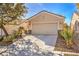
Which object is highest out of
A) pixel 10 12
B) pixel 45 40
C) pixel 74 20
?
pixel 10 12

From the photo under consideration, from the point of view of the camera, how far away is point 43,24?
9.39ft

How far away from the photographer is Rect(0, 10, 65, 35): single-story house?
2.83 meters

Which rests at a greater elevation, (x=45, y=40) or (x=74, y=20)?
(x=74, y=20)

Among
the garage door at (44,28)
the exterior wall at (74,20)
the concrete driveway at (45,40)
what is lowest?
the concrete driveway at (45,40)

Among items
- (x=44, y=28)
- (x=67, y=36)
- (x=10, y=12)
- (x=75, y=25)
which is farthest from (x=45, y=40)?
(x=10, y=12)

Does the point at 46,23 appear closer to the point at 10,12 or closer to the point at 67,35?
the point at 67,35

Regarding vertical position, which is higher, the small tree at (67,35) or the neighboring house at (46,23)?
the neighboring house at (46,23)

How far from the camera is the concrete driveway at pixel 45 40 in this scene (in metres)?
2.83

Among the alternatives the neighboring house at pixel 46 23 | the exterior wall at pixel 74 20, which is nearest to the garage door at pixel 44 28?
the neighboring house at pixel 46 23

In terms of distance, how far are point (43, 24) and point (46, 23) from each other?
0.05 m

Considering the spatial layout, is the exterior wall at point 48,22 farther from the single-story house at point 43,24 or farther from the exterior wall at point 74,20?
the exterior wall at point 74,20

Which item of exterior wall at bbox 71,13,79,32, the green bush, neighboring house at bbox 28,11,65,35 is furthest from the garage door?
exterior wall at bbox 71,13,79,32

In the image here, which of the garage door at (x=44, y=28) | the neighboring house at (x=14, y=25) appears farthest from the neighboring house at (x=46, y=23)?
the neighboring house at (x=14, y=25)

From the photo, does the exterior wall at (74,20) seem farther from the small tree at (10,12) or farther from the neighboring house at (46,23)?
the small tree at (10,12)
